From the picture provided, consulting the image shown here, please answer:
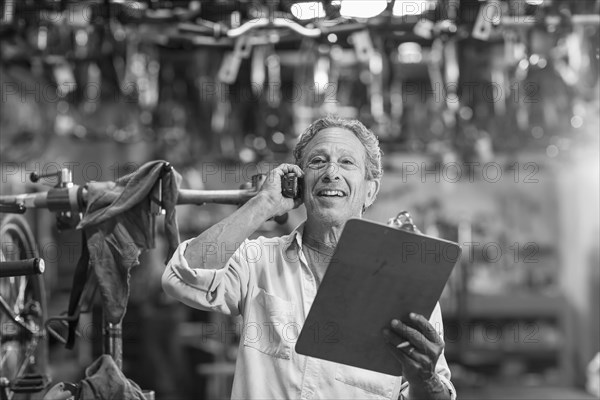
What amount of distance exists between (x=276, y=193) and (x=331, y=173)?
15 centimetres

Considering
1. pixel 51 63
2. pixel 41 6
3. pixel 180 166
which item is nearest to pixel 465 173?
pixel 180 166

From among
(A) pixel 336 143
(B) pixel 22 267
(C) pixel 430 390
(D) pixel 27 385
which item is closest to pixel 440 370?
(C) pixel 430 390

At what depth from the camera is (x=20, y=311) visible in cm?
304

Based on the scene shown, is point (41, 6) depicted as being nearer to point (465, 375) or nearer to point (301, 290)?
point (301, 290)

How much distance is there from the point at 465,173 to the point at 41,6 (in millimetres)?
4279

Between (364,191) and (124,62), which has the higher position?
(124,62)

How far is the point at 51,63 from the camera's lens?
4.56 metres

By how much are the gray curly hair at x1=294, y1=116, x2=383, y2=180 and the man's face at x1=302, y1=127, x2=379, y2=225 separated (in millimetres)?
16

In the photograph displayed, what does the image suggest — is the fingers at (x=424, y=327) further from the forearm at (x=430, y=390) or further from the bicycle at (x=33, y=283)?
the bicycle at (x=33, y=283)

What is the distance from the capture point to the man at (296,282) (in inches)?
84.4

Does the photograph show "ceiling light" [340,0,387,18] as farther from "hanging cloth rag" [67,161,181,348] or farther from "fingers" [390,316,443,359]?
"fingers" [390,316,443,359]

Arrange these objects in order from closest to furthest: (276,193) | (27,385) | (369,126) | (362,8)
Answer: (276,193), (27,385), (362,8), (369,126)

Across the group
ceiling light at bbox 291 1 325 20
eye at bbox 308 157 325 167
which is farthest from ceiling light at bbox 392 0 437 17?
eye at bbox 308 157 325 167

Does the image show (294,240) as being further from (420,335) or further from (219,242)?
(420,335)
